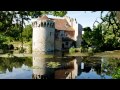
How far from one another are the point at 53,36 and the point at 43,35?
173 centimetres

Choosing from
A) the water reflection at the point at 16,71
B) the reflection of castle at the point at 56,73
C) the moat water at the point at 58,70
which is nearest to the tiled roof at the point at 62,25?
the moat water at the point at 58,70

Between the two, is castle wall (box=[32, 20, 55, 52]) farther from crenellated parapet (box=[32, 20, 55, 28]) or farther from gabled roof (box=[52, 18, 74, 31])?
gabled roof (box=[52, 18, 74, 31])

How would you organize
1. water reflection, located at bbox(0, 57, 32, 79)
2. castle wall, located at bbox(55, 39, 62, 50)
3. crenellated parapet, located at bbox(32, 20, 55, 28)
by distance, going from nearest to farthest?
water reflection, located at bbox(0, 57, 32, 79) < castle wall, located at bbox(55, 39, 62, 50) < crenellated parapet, located at bbox(32, 20, 55, 28)

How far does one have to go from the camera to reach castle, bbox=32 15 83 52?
4344cm

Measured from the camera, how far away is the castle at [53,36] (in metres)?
A: 43.4

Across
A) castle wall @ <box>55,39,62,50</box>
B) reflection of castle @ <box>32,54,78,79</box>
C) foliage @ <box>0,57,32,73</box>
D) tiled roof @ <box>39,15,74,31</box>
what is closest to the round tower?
castle wall @ <box>55,39,62,50</box>

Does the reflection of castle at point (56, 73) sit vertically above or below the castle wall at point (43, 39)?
below

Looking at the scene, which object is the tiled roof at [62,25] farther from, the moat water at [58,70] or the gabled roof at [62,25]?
the moat water at [58,70]

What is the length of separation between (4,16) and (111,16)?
1.90 meters
